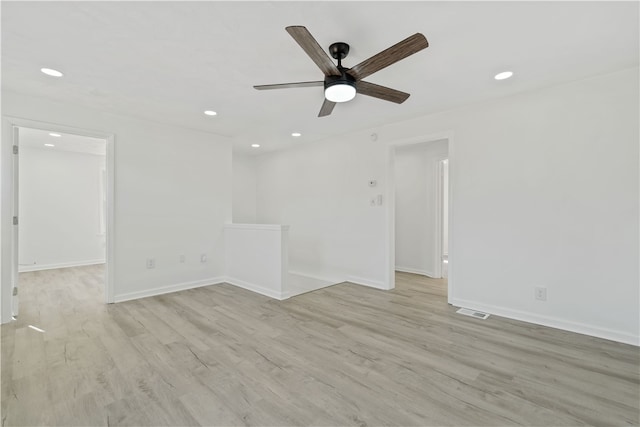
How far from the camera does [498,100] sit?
321cm

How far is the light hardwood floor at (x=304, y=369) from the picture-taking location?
1.68 m

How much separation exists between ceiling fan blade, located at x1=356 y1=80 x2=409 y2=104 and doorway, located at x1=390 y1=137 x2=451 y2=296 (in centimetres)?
257

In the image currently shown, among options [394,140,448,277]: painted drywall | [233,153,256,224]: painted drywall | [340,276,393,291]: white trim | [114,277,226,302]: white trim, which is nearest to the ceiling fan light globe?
[340,276,393,291]: white trim

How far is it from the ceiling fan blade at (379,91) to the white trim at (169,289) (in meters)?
3.69

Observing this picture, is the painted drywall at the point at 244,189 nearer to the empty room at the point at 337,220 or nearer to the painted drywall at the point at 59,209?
the empty room at the point at 337,220

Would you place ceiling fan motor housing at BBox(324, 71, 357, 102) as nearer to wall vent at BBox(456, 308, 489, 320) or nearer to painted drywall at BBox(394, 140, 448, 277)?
wall vent at BBox(456, 308, 489, 320)

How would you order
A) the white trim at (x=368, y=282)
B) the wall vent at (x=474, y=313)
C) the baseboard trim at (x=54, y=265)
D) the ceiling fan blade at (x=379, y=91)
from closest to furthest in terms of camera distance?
Answer: the ceiling fan blade at (x=379, y=91) < the wall vent at (x=474, y=313) < the white trim at (x=368, y=282) < the baseboard trim at (x=54, y=265)

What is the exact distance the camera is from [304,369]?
215 cm

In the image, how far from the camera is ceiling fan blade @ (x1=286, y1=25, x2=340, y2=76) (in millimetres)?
1616

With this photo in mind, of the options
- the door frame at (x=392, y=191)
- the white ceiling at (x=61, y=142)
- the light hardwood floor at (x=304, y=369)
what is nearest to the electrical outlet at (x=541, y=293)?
the light hardwood floor at (x=304, y=369)

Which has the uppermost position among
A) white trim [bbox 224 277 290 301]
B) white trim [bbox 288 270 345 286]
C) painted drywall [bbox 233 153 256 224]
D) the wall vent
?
painted drywall [bbox 233 153 256 224]

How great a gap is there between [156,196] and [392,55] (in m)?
3.64

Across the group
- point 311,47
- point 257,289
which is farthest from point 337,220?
point 311,47

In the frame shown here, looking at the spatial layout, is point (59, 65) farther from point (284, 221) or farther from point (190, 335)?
point (284, 221)
